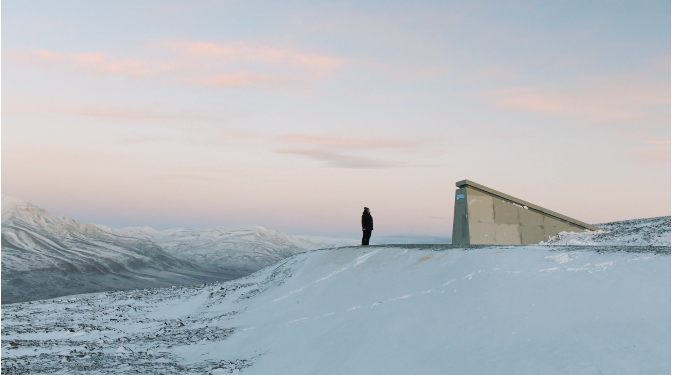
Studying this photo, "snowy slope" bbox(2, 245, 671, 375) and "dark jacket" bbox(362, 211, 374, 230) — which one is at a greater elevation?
"dark jacket" bbox(362, 211, 374, 230)

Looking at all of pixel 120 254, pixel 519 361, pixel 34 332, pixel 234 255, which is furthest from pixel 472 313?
pixel 234 255

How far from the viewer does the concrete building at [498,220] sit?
795 inches

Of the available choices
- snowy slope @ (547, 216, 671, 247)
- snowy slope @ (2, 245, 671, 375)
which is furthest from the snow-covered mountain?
snowy slope @ (547, 216, 671, 247)

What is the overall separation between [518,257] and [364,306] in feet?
13.4

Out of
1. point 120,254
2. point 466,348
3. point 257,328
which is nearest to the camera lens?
point 466,348

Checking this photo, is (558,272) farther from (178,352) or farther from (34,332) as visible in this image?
(34,332)

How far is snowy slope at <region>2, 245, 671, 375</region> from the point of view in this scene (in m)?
8.17

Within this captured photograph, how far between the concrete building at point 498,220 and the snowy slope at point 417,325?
494 centimetres

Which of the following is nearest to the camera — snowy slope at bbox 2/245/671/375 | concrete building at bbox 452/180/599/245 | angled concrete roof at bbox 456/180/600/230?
snowy slope at bbox 2/245/671/375

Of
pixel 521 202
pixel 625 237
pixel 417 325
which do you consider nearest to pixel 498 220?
pixel 521 202

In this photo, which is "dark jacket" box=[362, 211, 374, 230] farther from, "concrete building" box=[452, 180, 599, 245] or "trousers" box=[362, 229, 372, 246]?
"concrete building" box=[452, 180, 599, 245]

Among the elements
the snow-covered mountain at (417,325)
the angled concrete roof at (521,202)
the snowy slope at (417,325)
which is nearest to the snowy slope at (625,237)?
the angled concrete roof at (521,202)

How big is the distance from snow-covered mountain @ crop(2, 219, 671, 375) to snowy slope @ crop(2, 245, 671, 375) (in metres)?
0.03

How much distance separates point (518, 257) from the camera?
12.5 metres
